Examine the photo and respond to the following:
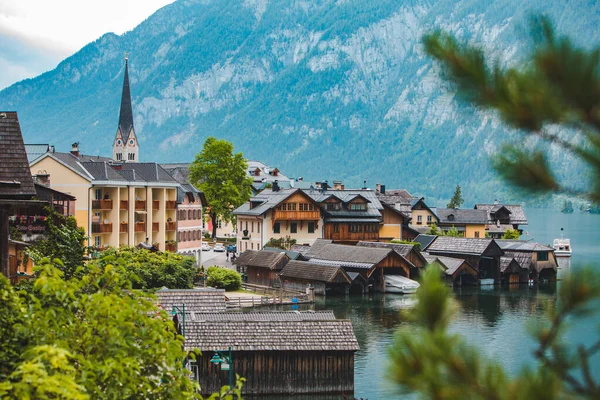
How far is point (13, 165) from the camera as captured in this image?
17.7 metres

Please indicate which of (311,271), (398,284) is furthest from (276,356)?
(398,284)

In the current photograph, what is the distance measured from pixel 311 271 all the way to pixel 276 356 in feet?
112

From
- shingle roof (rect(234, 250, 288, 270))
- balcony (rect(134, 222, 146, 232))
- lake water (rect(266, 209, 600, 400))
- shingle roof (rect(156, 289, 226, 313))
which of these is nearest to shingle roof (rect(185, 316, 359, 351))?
lake water (rect(266, 209, 600, 400))

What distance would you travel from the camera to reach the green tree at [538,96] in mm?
4785

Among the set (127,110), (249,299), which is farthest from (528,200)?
(127,110)

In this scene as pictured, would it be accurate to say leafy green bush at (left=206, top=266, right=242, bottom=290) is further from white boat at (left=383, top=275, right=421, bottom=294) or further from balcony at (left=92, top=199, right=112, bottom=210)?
white boat at (left=383, top=275, right=421, bottom=294)

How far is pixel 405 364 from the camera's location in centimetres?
530

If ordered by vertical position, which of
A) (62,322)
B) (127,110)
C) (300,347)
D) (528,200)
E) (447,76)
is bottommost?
(300,347)

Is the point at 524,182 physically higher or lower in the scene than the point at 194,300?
higher

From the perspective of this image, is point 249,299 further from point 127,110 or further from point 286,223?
point 127,110

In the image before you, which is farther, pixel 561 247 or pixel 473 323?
pixel 561 247

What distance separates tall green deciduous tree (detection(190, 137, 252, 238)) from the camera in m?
89.0

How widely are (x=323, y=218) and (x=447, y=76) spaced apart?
78341 millimetres

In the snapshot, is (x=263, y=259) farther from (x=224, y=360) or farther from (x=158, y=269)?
(x=224, y=360)
